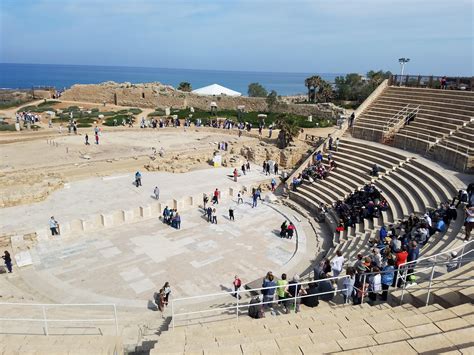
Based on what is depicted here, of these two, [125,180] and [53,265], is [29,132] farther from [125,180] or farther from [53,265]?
[53,265]

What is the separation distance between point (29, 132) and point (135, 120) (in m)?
12.0

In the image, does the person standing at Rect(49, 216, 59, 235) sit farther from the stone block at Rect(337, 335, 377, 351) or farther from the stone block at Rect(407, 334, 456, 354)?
the stone block at Rect(407, 334, 456, 354)

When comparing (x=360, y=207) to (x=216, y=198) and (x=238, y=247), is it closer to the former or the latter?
(x=238, y=247)

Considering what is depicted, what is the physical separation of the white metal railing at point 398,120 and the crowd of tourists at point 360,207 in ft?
24.5

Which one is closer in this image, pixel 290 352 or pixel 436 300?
pixel 290 352

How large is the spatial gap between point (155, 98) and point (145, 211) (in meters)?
37.3

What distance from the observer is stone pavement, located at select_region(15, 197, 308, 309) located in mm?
12648

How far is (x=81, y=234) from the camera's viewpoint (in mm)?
16500

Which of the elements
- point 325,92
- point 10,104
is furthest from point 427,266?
point 10,104

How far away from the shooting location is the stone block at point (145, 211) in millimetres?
18281

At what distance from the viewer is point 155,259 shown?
14.6m

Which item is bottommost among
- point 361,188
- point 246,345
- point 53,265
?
point 53,265

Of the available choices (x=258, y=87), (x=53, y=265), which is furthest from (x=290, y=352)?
(x=258, y=87)

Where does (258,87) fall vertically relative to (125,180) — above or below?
above
